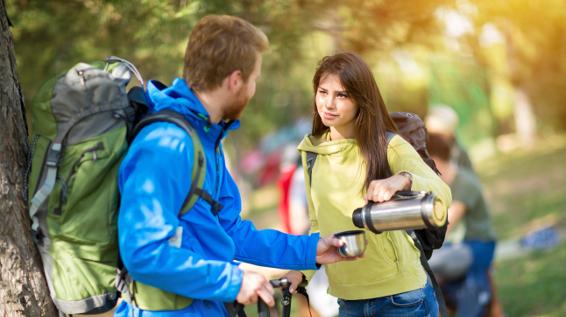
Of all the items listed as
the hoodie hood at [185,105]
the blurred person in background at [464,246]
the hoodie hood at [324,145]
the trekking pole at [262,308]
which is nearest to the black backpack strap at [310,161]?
the hoodie hood at [324,145]

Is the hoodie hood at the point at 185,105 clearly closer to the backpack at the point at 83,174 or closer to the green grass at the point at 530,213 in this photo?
the backpack at the point at 83,174

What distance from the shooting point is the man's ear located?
8.04 ft

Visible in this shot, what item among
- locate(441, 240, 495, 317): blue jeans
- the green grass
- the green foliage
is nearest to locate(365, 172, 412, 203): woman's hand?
the green foliage

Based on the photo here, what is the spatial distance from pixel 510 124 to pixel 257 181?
9.73 metres

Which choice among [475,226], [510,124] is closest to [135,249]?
[475,226]

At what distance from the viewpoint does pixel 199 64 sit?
2455 millimetres

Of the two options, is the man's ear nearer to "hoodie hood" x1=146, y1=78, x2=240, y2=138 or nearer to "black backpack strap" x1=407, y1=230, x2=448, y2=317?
"hoodie hood" x1=146, y1=78, x2=240, y2=138

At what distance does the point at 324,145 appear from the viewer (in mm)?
3482

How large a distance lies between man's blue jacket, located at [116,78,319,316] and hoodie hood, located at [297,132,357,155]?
0.98 metres

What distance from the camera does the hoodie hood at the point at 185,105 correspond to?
2430 mm

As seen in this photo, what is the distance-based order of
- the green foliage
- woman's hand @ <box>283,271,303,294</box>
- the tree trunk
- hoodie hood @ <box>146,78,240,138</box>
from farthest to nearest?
the green foliage
woman's hand @ <box>283,271,303,294</box>
the tree trunk
hoodie hood @ <box>146,78,240,138</box>

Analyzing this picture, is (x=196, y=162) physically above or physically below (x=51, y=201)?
above

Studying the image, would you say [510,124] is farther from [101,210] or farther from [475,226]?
[101,210]

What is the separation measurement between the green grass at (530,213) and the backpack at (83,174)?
5.40m
